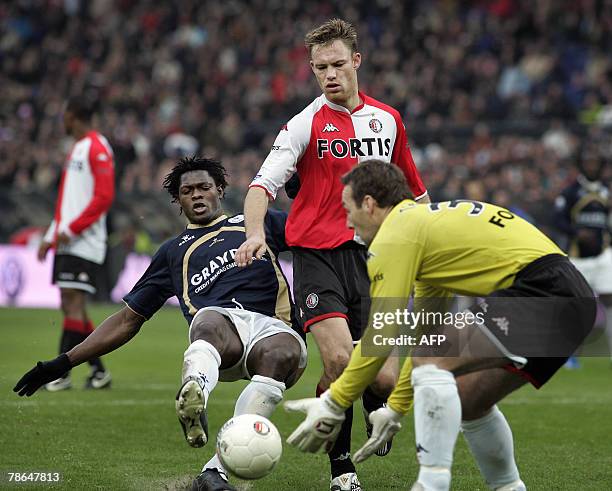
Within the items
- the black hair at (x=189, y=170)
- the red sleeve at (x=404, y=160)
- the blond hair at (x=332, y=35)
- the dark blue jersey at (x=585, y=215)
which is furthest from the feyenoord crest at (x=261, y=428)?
the dark blue jersey at (x=585, y=215)

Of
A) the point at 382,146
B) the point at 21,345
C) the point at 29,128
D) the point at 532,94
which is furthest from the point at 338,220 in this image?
the point at 29,128

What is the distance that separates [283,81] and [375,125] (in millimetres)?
18887

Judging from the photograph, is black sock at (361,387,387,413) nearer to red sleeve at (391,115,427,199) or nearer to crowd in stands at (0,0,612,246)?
red sleeve at (391,115,427,199)

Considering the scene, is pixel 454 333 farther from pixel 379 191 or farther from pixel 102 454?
pixel 102 454

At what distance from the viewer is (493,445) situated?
17.3ft

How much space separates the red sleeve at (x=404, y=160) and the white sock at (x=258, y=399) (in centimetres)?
161

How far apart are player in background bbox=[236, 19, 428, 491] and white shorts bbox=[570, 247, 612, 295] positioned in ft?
22.2

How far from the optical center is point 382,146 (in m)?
6.76

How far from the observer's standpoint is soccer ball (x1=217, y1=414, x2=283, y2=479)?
5449 millimetres

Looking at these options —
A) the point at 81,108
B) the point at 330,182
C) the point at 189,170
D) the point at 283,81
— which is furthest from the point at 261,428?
the point at 283,81

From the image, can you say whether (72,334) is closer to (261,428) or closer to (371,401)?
(371,401)

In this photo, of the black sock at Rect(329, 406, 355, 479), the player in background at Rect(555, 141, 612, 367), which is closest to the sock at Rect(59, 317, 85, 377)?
the black sock at Rect(329, 406, 355, 479)

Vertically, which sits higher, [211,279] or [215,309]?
[211,279]

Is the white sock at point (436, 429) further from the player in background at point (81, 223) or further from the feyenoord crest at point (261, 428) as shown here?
the player in background at point (81, 223)
